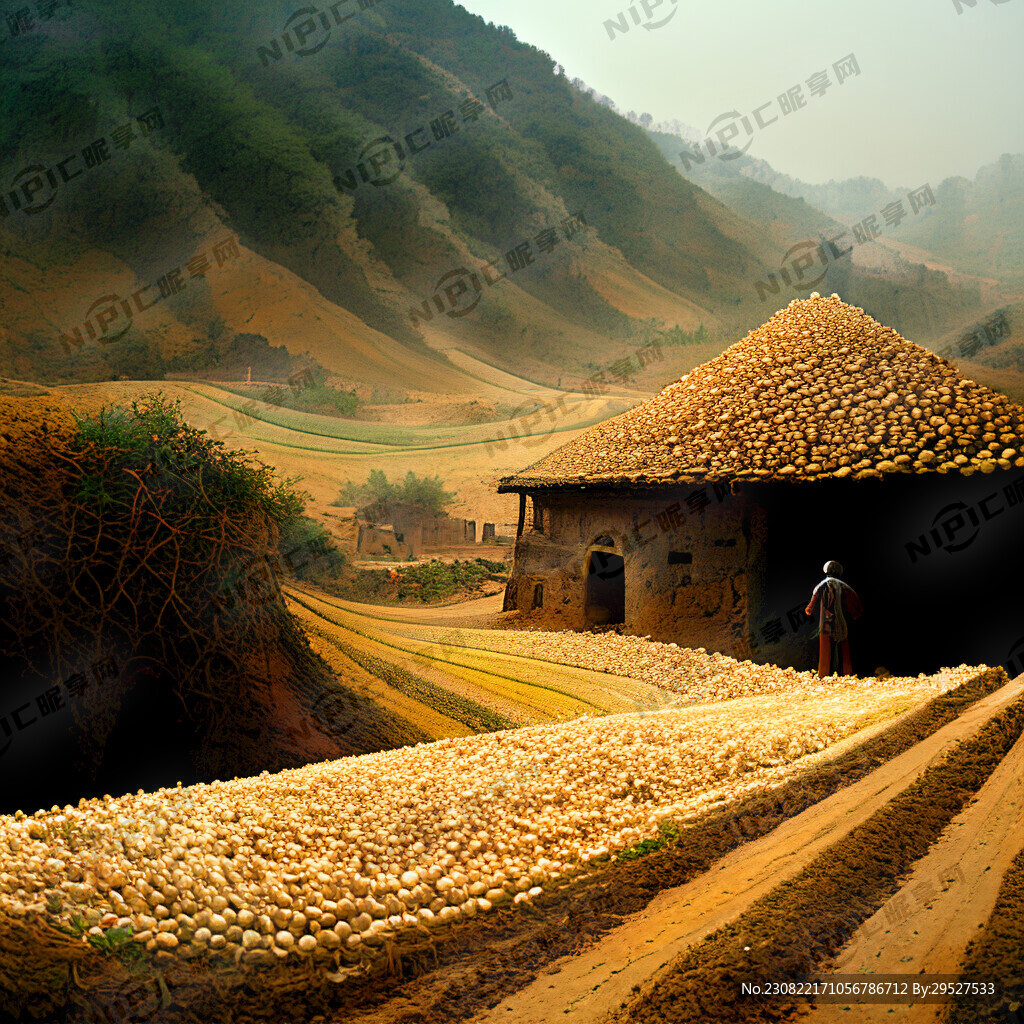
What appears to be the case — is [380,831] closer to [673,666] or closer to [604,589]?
[673,666]

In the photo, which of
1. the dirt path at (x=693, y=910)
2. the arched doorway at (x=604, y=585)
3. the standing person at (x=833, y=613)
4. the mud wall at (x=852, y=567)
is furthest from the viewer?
the arched doorway at (x=604, y=585)

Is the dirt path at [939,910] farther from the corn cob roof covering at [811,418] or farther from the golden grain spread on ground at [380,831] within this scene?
the corn cob roof covering at [811,418]

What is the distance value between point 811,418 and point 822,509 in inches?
55.2

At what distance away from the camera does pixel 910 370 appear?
10570mm

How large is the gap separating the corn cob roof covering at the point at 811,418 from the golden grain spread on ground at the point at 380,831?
12.4 ft

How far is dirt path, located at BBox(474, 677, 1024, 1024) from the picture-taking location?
2943 millimetres

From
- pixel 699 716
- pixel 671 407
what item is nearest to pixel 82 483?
pixel 699 716

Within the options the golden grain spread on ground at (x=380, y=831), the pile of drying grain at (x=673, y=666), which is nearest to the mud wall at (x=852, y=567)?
the pile of drying grain at (x=673, y=666)

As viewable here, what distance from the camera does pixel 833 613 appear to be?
838 cm

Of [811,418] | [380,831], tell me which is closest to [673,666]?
[811,418]

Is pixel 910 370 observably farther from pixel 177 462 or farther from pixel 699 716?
pixel 177 462

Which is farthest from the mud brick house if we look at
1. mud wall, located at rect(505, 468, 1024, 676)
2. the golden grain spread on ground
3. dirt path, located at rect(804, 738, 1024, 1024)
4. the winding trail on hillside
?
dirt path, located at rect(804, 738, 1024, 1024)

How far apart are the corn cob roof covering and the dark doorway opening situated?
1.46 metres

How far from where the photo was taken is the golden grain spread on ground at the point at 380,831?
3.20m
